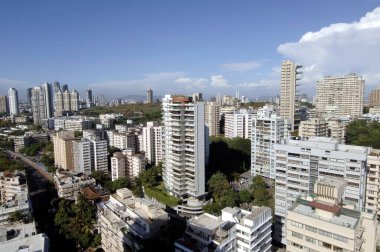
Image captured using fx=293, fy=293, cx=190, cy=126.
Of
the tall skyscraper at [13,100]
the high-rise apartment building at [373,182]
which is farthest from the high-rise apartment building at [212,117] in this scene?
the tall skyscraper at [13,100]

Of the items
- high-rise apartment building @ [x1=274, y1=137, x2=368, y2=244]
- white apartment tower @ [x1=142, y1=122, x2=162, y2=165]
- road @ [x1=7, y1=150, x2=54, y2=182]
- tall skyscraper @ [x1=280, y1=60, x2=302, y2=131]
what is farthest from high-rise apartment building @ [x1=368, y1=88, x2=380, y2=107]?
road @ [x1=7, y1=150, x2=54, y2=182]

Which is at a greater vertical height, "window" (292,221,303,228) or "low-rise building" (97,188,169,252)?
"window" (292,221,303,228)

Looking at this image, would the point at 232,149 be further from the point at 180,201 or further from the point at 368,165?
the point at 368,165

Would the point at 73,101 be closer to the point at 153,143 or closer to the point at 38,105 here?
the point at 38,105

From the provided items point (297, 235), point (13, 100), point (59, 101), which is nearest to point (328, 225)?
point (297, 235)

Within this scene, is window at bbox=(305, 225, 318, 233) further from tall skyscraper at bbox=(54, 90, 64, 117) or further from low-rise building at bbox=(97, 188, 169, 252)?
tall skyscraper at bbox=(54, 90, 64, 117)

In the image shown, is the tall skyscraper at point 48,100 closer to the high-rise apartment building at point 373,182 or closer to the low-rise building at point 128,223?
the low-rise building at point 128,223
